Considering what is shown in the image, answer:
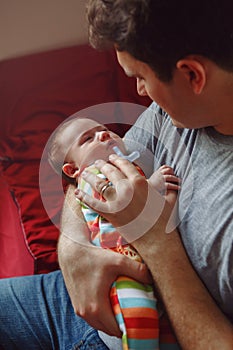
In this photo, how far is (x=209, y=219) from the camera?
1071mm

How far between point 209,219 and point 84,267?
0.32 metres

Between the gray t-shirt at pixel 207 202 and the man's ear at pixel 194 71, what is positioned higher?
the man's ear at pixel 194 71

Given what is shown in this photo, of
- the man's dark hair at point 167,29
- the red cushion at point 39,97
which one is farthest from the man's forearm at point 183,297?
the red cushion at point 39,97

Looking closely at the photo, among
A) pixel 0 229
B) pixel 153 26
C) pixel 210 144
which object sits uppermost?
pixel 153 26

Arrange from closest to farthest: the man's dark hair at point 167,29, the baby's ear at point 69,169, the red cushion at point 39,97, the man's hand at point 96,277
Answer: the man's dark hair at point 167,29 → the man's hand at point 96,277 → the baby's ear at point 69,169 → the red cushion at point 39,97

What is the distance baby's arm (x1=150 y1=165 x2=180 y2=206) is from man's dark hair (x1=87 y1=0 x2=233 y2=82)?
11.2 inches

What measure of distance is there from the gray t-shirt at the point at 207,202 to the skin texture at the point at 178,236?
0.02 meters

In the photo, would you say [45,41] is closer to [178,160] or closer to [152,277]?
[178,160]

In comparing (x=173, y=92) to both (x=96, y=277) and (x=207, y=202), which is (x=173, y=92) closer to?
(x=207, y=202)

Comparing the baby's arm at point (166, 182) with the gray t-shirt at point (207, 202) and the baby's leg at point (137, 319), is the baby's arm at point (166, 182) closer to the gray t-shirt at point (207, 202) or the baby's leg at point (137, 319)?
the gray t-shirt at point (207, 202)

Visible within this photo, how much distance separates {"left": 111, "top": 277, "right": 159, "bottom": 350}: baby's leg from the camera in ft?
3.54

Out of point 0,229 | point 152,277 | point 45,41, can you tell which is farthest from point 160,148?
point 45,41

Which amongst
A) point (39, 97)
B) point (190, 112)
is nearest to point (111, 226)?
point (190, 112)

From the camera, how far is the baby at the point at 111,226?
1083mm
